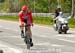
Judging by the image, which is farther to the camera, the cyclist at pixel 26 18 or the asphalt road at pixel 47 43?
the cyclist at pixel 26 18

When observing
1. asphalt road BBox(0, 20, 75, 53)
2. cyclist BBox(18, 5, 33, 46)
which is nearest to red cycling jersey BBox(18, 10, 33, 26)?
cyclist BBox(18, 5, 33, 46)

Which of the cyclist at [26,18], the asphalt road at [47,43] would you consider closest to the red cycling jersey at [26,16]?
the cyclist at [26,18]

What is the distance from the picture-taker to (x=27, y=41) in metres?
17.2

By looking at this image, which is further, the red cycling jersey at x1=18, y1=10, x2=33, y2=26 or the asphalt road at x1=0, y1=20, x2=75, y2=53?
the red cycling jersey at x1=18, y1=10, x2=33, y2=26

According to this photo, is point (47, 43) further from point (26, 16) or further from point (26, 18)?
point (26, 16)

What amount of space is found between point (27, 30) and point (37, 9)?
89.2m

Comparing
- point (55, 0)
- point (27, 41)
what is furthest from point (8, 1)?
point (27, 41)

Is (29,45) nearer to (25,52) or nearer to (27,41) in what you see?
(27,41)

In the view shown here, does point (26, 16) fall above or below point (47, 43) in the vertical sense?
above

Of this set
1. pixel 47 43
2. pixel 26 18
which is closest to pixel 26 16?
pixel 26 18

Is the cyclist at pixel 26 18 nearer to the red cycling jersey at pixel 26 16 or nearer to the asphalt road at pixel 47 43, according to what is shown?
the red cycling jersey at pixel 26 16

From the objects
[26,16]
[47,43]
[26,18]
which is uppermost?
[26,16]

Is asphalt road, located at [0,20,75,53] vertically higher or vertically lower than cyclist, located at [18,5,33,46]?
lower

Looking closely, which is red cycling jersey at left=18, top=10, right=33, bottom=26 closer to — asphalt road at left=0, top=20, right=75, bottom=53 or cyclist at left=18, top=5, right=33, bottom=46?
A: cyclist at left=18, top=5, right=33, bottom=46
